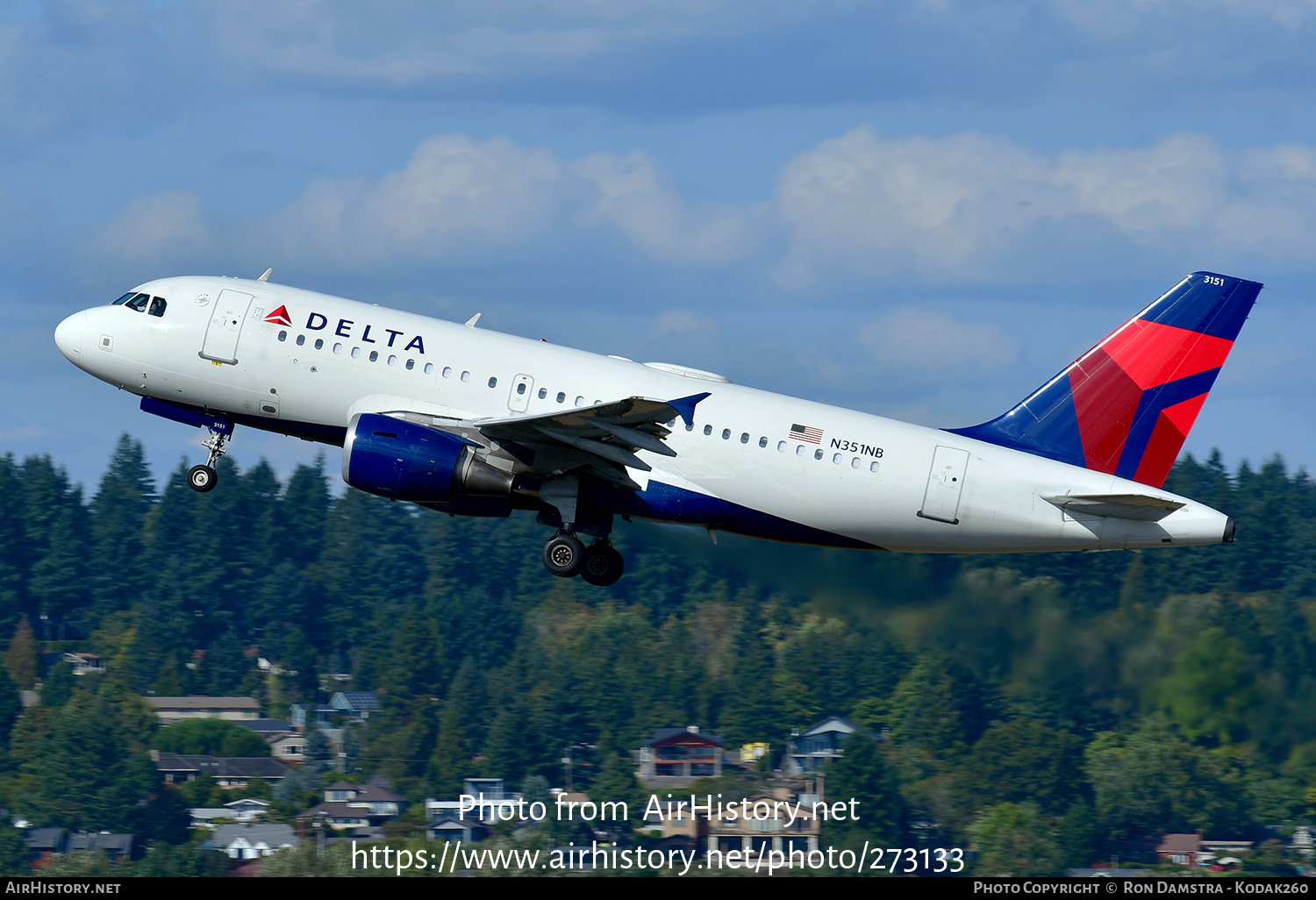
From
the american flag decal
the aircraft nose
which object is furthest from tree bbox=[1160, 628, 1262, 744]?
the aircraft nose

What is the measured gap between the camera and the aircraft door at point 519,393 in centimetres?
3288

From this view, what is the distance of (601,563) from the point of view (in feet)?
113

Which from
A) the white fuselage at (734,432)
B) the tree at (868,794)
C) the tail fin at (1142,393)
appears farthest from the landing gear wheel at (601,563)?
the tree at (868,794)

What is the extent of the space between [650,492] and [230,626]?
103 meters

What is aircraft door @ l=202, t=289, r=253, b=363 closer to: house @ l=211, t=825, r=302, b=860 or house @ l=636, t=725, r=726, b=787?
house @ l=211, t=825, r=302, b=860

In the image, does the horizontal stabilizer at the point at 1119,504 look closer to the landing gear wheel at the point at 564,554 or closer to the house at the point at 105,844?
the landing gear wheel at the point at 564,554

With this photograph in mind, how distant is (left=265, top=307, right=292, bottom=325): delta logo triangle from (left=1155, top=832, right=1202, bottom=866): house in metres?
58.6

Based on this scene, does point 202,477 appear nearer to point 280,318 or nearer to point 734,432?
point 280,318

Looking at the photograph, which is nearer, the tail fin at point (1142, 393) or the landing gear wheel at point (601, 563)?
the tail fin at point (1142, 393)

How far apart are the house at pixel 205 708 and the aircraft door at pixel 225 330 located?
81082 mm

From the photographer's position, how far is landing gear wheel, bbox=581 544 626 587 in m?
34.5

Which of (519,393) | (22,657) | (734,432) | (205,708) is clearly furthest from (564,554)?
(22,657)

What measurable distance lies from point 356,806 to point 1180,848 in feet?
152
